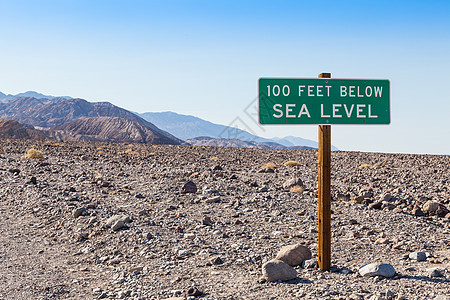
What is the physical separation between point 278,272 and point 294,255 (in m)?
0.73

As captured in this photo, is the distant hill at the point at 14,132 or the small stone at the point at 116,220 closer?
the small stone at the point at 116,220

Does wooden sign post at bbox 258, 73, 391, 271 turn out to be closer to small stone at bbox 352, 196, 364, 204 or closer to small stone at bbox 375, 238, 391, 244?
small stone at bbox 375, 238, 391, 244

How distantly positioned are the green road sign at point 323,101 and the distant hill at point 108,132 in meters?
131

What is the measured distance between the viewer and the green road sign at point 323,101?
20.4ft

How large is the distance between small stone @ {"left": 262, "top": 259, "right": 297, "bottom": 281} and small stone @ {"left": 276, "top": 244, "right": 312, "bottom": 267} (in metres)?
0.50

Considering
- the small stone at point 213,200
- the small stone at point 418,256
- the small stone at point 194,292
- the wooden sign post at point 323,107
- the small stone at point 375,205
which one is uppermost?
the wooden sign post at point 323,107

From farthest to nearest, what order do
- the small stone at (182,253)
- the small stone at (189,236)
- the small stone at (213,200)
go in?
the small stone at (213,200) < the small stone at (189,236) < the small stone at (182,253)

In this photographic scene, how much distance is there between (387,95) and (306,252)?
2.67 m

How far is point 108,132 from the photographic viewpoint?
487 ft

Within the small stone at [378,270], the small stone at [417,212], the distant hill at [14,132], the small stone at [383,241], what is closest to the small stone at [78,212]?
the small stone at [383,241]

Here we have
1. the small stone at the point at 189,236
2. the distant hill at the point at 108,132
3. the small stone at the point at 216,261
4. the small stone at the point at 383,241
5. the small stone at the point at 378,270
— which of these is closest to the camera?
the small stone at the point at 378,270

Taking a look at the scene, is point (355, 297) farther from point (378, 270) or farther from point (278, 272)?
point (278, 272)

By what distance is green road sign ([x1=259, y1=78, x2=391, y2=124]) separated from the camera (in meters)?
6.21

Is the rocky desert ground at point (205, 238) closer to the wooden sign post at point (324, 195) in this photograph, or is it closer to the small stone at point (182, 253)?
the small stone at point (182, 253)
